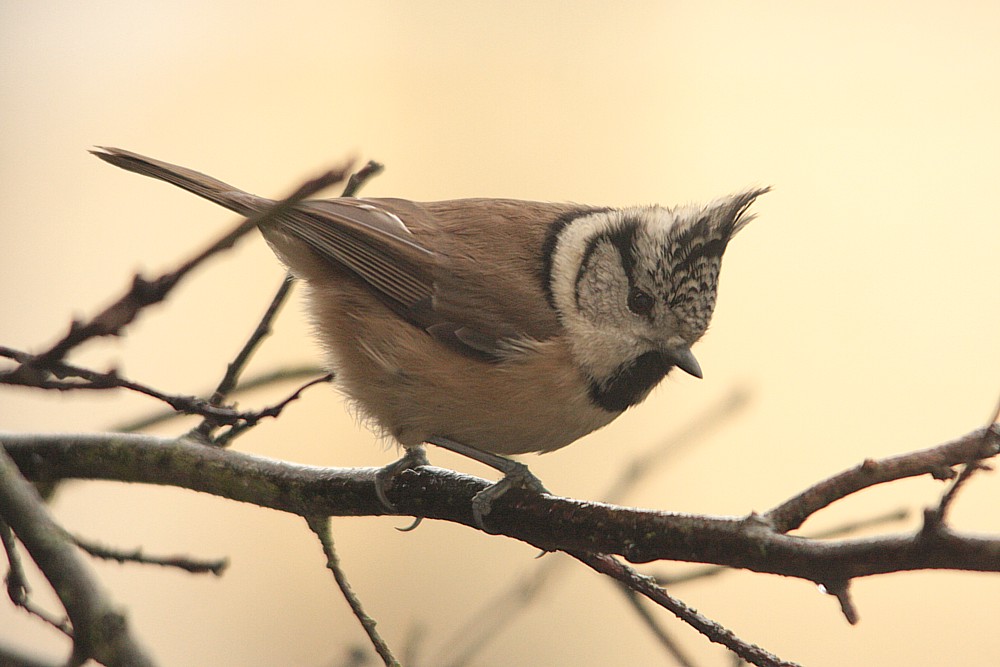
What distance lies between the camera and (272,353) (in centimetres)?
362

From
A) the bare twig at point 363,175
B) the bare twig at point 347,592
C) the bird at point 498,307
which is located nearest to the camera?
the bare twig at point 347,592

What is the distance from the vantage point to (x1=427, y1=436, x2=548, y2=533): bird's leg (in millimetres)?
1266

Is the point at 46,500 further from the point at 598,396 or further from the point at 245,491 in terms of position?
the point at 598,396

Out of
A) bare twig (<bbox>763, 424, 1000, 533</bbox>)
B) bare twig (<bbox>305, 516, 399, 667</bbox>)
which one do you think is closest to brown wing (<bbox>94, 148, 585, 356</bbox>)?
bare twig (<bbox>305, 516, 399, 667</bbox>)

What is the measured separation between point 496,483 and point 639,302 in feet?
1.97

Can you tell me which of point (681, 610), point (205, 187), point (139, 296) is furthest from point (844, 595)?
point (205, 187)

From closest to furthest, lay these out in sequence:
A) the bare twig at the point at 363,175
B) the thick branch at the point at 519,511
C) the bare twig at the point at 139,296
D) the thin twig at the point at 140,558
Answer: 1. the bare twig at the point at 139,296
2. the thick branch at the point at 519,511
3. the thin twig at the point at 140,558
4. the bare twig at the point at 363,175

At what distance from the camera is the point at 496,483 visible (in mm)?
1347

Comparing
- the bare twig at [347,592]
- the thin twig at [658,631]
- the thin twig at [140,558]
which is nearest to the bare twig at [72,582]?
the thin twig at [140,558]

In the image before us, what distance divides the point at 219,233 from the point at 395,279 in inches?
49.2

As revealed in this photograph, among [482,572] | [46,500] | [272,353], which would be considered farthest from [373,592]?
[46,500]

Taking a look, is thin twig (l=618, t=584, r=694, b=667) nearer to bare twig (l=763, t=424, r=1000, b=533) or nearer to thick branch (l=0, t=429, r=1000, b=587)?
thick branch (l=0, t=429, r=1000, b=587)

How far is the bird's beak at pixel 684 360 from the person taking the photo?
1.76 metres

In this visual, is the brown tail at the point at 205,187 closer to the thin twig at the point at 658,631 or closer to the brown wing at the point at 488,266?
the brown wing at the point at 488,266
